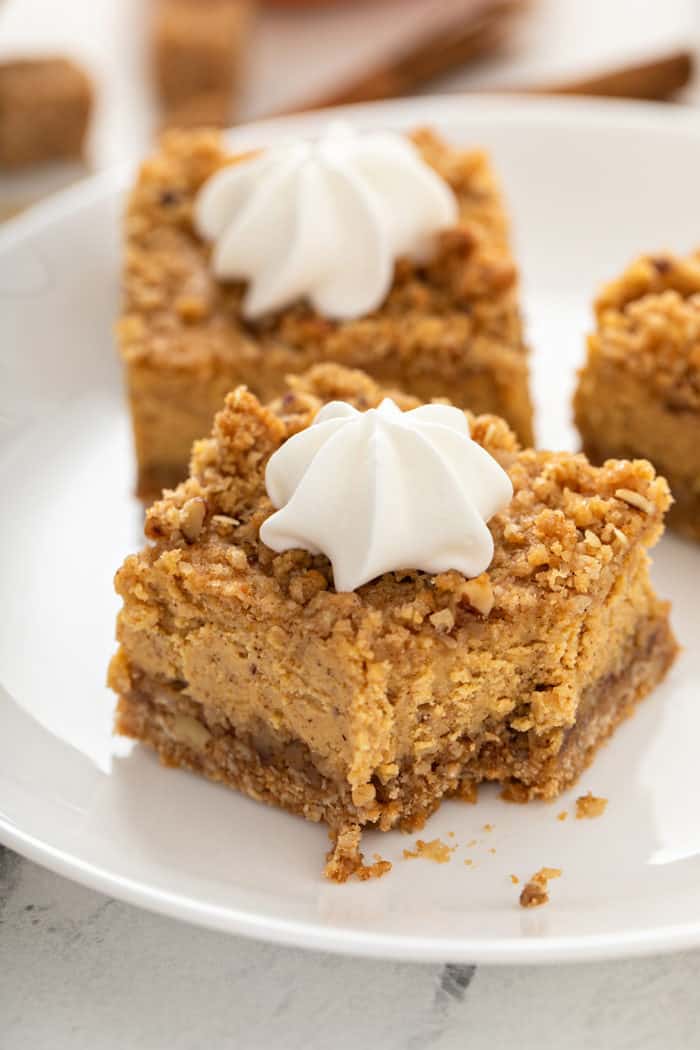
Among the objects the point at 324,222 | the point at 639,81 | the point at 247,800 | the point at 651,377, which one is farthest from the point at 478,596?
the point at 639,81

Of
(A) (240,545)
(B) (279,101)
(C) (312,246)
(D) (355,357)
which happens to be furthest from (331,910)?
(B) (279,101)

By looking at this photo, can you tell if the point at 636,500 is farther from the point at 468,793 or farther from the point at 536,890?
the point at 536,890

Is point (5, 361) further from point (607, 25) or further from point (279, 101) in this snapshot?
point (607, 25)

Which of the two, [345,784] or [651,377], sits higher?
[651,377]

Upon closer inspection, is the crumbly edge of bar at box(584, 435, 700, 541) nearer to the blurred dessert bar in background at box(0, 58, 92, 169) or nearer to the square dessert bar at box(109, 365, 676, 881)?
Result: the square dessert bar at box(109, 365, 676, 881)

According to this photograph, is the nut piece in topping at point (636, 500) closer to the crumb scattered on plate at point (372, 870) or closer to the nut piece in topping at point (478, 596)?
the nut piece in topping at point (478, 596)

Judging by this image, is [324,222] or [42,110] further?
[42,110]
